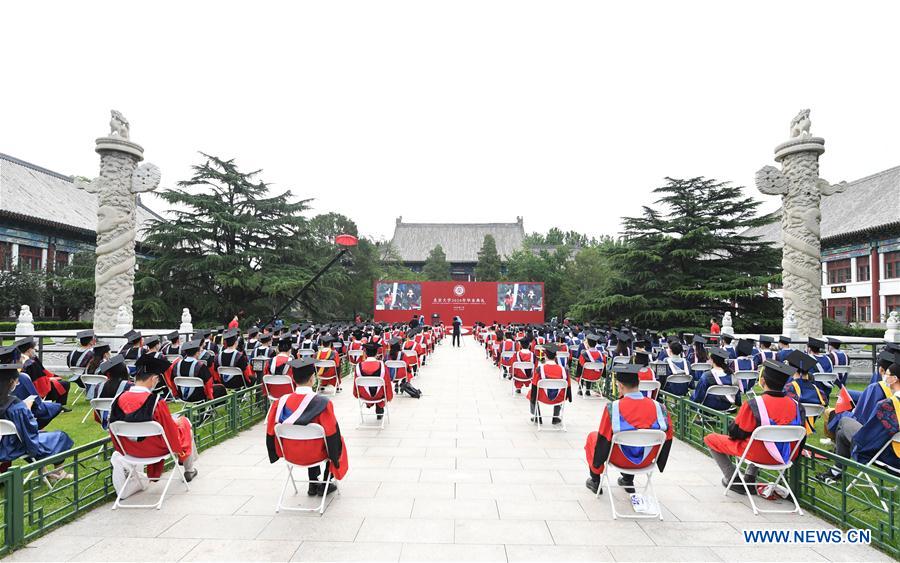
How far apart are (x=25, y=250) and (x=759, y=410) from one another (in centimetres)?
2853

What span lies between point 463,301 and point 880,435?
28.6 metres

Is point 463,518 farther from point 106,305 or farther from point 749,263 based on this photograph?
point 749,263

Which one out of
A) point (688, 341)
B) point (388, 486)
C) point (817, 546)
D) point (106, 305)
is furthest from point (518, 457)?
point (106, 305)

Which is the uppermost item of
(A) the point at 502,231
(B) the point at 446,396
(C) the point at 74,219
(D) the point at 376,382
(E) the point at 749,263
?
(A) the point at 502,231

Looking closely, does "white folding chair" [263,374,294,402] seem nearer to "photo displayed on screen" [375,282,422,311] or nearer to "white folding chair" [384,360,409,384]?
"white folding chair" [384,360,409,384]

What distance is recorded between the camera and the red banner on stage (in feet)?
103

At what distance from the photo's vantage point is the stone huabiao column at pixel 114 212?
14078 mm

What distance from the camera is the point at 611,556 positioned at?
329 cm

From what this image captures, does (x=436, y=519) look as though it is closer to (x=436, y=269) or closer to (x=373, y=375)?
(x=373, y=375)

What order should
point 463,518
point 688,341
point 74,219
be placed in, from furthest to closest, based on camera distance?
point 74,219 < point 688,341 < point 463,518

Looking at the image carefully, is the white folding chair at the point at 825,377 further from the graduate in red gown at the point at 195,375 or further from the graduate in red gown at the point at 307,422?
the graduate in red gown at the point at 195,375

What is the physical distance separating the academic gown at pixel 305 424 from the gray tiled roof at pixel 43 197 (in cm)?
2401

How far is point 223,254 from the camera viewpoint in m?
24.0

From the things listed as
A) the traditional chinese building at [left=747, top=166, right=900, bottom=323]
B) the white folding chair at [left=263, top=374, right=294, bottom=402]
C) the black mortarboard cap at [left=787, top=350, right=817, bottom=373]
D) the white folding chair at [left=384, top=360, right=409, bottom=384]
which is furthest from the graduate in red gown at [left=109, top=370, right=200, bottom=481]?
the traditional chinese building at [left=747, top=166, right=900, bottom=323]
